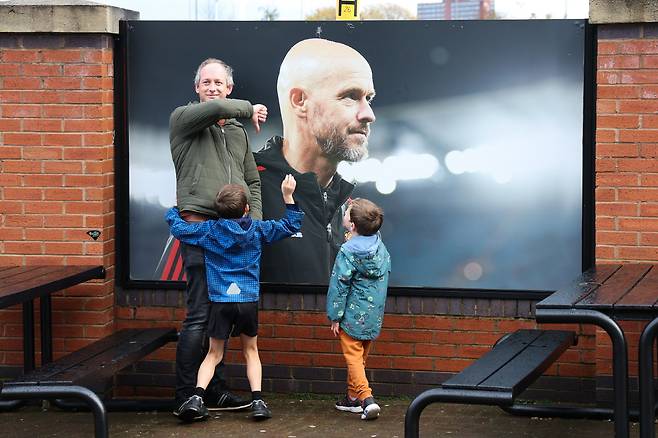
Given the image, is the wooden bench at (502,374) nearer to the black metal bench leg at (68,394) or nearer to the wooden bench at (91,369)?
the black metal bench leg at (68,394)

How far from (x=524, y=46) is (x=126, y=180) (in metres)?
2.56

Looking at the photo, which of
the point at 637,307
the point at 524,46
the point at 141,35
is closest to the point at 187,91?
the point at 141,35

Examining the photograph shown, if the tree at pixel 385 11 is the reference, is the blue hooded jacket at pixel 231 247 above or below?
below

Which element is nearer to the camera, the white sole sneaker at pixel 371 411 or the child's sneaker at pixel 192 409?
the child's sneaker at pixel 192 409

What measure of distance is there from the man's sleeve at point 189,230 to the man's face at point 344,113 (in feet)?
3.63

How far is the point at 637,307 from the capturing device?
18.8ft

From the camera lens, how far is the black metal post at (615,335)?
5.75m

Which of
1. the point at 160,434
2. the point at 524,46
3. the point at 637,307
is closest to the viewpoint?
the point at 637,307

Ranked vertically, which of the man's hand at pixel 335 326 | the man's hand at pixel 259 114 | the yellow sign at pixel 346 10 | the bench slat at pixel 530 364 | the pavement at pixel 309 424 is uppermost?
the yellow sign at pixel 346 10

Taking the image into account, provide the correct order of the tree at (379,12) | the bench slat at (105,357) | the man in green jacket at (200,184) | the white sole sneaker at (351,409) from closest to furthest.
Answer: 1. the bench slat at (105,357)
2. the man in green jacket at (200,184)
3. the white sole sneaker at (351,409)
4. the tree at (379,12)

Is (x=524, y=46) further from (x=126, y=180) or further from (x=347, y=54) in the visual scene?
(x=126, y=180)

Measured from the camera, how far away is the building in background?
9023 millimetres

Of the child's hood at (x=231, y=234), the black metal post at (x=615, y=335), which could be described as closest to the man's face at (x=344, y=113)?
the child's hood at (x=231, y=234)

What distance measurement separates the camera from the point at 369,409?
732cm
